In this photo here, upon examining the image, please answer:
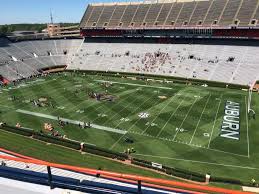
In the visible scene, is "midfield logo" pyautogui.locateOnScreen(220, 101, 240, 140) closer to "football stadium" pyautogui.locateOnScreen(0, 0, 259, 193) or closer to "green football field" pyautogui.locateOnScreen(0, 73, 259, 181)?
"football stadium" pyautogui.locateOnScreen(0, 0, 259, 193)

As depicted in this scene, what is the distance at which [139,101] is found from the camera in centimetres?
6344

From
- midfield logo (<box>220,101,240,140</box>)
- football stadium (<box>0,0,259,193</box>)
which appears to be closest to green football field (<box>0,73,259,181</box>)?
football stadium (<box>0,0,259,193</box>)

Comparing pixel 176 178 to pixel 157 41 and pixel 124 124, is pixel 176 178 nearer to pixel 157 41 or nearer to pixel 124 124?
pixel 124 124

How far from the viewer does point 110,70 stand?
10119 cm

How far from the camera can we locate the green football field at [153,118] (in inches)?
1558

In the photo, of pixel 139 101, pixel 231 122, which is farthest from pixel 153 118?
pixel 231 122

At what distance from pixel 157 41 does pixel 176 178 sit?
261 ft

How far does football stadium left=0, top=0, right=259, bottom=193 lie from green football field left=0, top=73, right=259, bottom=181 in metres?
0.21

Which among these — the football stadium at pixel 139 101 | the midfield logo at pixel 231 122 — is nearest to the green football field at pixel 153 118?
the football stadium at pixel 139 101

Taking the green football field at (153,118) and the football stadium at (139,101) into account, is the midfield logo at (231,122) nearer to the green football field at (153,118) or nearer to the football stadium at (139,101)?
the football stadium at (139,101)

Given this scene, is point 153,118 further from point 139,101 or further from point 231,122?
point 231,122

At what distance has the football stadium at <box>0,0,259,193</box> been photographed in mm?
33281

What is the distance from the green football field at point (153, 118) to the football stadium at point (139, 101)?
0.68ft

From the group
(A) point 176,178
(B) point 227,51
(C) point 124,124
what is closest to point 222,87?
(B) point 227,51
